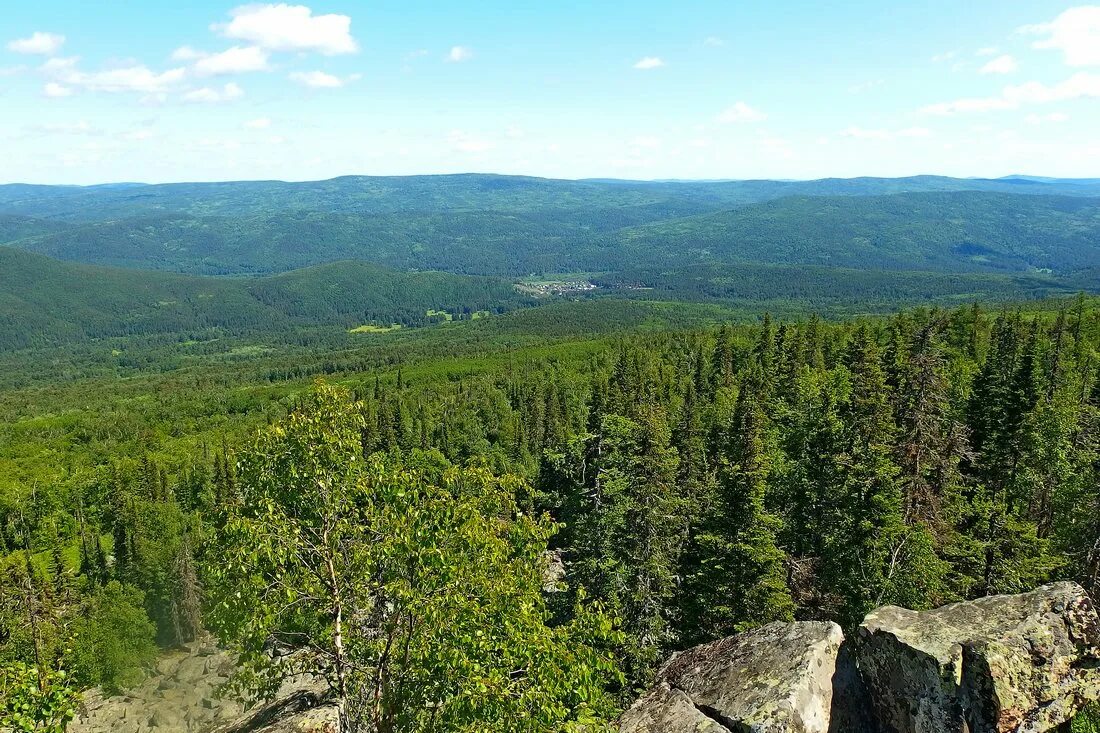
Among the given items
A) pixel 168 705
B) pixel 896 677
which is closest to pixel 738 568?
pixel 896 677

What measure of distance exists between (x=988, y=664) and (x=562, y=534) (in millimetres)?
75365

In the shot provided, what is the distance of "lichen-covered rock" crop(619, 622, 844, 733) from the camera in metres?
16.8

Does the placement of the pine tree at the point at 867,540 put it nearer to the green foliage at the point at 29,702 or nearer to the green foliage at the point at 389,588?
the green foliage at the point at 389,588

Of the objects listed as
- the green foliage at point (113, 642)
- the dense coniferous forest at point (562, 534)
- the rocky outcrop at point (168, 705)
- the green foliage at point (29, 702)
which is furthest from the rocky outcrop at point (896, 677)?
the green foliage at point (113, 642)

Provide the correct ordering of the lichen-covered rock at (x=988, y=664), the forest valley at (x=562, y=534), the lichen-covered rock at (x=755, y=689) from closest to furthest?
the forest valley at (x=562, y=534) < the lichen-covered rock at (x=988, y=664) < the lichen-covered rock at (x=755, y=689)

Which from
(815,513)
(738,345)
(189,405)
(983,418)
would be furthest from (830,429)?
(189,405)

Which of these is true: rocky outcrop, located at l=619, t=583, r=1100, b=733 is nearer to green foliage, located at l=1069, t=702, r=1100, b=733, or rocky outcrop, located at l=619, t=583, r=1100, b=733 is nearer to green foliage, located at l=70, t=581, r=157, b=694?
green foliage, located at l=1069, t=702, r=1100, b=733

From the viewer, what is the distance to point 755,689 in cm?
1767

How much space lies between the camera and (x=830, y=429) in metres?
38.6

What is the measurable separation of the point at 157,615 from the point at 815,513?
3059 inches

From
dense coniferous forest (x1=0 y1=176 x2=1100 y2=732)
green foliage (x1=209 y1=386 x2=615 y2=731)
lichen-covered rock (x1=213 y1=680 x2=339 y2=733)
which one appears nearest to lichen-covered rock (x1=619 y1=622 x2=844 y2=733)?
dense coniferous forest (x1=0 y1=176 x2=1100 y2=732)

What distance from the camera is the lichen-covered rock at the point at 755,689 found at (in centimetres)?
1680

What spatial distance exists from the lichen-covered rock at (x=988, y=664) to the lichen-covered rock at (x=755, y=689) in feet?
4.74

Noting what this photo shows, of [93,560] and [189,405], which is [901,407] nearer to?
[93,560]
